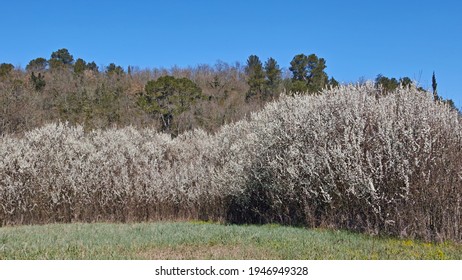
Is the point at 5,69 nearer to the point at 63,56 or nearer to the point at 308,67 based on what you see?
the point at 63,56

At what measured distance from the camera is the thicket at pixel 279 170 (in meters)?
9.50

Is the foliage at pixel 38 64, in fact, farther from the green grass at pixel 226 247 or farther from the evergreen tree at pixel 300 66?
the green grass at pixel 226 247

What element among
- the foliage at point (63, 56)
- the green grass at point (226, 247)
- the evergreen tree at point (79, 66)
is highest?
the foliage at point (63, 56)

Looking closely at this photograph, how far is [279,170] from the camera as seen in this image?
1292 cm

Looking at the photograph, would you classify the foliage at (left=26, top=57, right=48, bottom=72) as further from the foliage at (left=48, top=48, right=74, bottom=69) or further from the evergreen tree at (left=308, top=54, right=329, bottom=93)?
the evergreen tree at (left=308, top=54, right=329, bottom=93)

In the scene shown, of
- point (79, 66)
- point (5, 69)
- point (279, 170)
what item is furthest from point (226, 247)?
point (79, 66)

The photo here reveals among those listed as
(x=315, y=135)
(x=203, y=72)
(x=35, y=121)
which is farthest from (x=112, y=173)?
(x=203, y=72)

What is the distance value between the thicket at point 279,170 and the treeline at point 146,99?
403 inches

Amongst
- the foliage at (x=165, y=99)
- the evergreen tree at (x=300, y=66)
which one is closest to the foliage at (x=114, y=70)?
the foliage at (x=165, y=99)

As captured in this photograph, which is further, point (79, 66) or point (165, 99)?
point (79, 66)

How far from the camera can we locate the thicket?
9.50 meters

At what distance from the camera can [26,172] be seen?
16.4 meters

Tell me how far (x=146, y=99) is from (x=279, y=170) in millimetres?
23559
